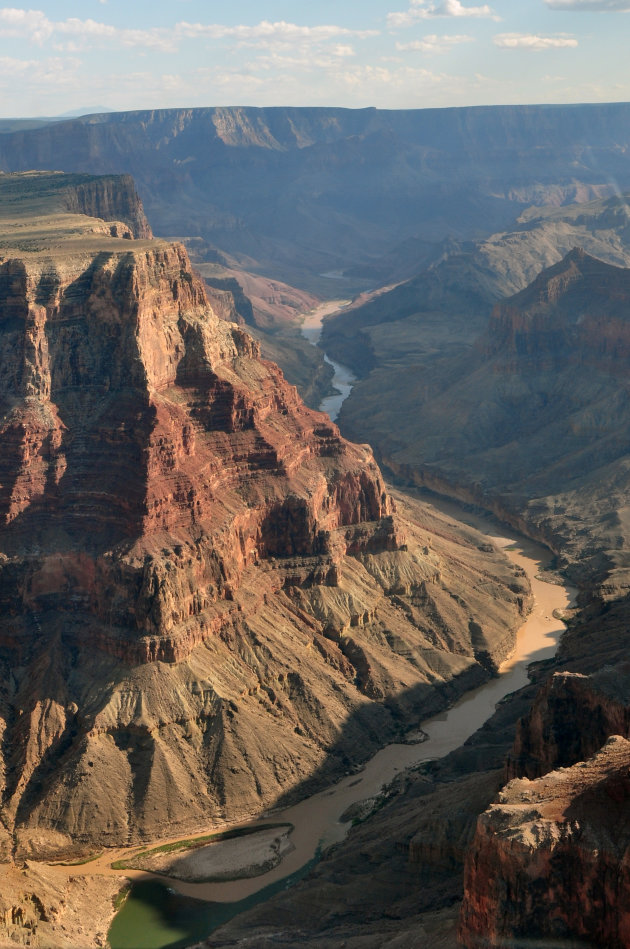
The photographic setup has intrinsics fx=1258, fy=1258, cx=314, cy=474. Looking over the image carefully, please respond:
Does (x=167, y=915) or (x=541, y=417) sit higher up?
(x=541, y=417)

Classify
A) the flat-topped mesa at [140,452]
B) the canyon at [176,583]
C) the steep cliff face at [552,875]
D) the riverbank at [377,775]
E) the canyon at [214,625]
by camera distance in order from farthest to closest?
the flat-topped mesa at [140,452] < the canyon at [176,583] < the riverbank at [377,775] < the canyon at [214,625] < the steep cliff face at [552,875]

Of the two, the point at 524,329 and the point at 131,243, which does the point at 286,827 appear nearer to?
the point at 131,243

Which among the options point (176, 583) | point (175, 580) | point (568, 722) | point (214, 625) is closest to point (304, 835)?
point (214, 625)

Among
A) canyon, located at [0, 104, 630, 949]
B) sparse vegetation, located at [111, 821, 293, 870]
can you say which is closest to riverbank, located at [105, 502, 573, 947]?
sparse vegetation, located at [111, 821, 293, 870]

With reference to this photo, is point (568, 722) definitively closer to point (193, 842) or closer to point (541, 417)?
point (193, 842)

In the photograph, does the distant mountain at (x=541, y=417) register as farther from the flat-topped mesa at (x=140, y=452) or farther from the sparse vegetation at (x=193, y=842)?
the sparse vegetation at (x=193, y=842)

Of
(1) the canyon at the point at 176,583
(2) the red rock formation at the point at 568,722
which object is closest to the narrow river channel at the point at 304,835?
(1) the canyon at the point at 176,583

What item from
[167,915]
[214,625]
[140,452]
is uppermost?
[140,452]

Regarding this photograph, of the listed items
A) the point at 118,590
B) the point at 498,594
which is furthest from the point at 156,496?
the point at 498,594
